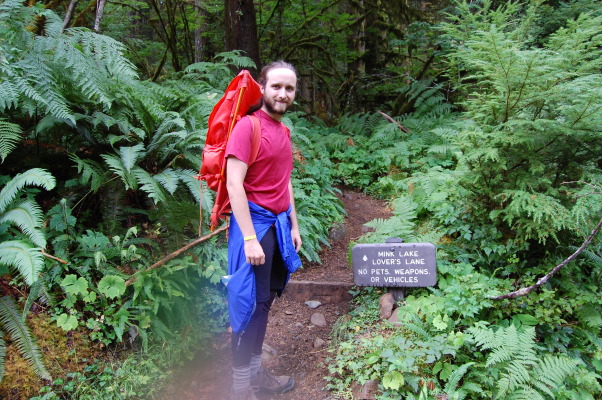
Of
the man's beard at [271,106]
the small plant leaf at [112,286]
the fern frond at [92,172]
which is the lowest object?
the small plant leaf at [112,286]

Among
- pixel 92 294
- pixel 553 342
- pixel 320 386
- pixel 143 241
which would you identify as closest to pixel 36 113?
pixel 143 241

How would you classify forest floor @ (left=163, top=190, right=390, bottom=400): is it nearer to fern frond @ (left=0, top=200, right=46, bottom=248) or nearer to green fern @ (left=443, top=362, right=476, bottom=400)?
green fern @ (left=443, top=362, right=476, bottom=400)

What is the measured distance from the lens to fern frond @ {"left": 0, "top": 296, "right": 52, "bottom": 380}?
2656 millimetres

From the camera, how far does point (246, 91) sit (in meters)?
2.50

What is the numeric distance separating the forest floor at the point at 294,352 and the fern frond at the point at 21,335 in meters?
0.88

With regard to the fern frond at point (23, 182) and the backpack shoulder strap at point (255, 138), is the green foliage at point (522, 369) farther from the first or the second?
the fern frond at point (23, 182)

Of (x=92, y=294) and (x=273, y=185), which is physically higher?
(x=273, y=185)

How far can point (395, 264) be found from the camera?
3.63m

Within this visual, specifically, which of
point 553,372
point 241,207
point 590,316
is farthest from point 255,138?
point 590,316

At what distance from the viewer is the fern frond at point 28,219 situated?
284 centimetres

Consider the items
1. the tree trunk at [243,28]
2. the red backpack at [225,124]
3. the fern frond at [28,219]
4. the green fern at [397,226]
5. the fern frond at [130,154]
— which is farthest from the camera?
the tree trunk at [243,28]

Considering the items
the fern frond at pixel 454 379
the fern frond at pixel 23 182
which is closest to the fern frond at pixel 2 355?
the fern frond at pixel 23 182

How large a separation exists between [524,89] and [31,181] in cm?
385

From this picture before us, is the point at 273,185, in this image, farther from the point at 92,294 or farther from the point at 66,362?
the point at 66,362
